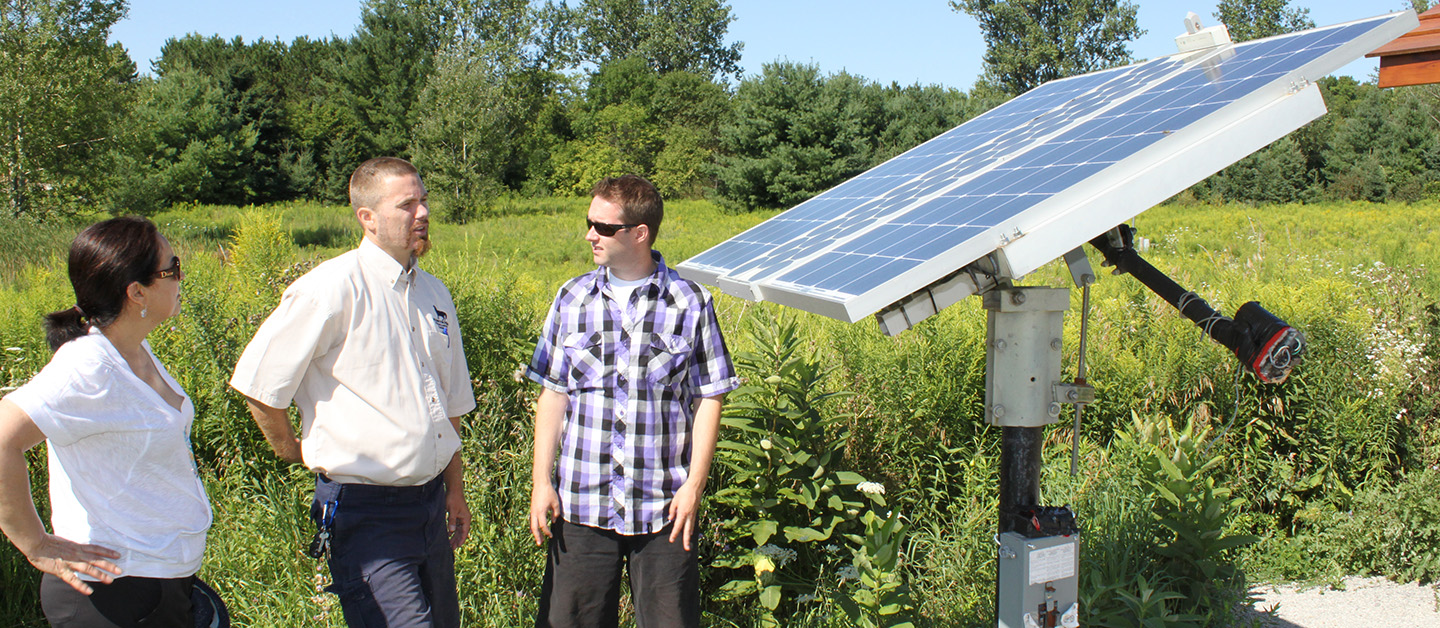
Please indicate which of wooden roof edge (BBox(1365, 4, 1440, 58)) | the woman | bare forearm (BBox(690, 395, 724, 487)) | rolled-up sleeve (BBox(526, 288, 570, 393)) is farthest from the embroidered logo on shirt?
wooden roof edge (BBox(1365, 4, 1440, 58))

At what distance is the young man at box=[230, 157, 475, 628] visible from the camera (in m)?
2.63

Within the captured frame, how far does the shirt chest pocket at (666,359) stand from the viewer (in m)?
2.89

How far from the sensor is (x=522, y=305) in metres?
5.50

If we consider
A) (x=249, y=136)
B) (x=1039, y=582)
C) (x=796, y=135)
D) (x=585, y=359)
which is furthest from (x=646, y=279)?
(x=249, y=136)

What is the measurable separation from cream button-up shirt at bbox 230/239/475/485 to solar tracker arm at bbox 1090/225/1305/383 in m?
2.02

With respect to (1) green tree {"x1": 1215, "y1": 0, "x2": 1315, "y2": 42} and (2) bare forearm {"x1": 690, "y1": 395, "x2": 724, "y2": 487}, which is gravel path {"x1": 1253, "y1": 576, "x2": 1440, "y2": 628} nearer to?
(2) bare forearm {"x1": 690, "y1": 395, "x2": 724, "y2": 487}

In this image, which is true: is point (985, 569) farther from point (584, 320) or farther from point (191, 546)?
point (191, 546)

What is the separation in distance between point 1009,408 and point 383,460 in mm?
1791

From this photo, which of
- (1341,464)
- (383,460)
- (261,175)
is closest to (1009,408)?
(383,460)

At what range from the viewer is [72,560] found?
2.25 m

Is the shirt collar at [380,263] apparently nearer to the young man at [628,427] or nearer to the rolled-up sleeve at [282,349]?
the rolled-up sleeve at [282,349]

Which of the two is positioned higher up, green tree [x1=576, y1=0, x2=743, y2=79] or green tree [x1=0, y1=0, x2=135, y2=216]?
green tree [x1=576, y1=0, x2=743, y2=79]

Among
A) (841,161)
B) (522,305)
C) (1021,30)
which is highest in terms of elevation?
(1021,30)

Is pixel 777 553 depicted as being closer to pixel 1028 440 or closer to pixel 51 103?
pixel 1028 440
